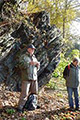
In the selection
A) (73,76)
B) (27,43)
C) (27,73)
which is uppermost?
(27,43)

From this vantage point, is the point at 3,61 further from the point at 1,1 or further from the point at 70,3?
the point at 70,3

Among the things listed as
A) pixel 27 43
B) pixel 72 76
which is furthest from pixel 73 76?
pixel 27 43

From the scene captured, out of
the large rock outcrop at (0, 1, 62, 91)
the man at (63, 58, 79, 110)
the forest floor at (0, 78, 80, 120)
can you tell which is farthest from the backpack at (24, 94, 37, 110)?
the man at (63, 58, 79, 110)

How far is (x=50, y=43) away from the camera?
7.25m

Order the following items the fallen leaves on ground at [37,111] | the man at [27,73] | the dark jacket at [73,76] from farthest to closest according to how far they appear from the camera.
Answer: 1. the dark jacket at [73,76]
2. the man at [27,73]
3. the fallen leaves on ground at [37,111]

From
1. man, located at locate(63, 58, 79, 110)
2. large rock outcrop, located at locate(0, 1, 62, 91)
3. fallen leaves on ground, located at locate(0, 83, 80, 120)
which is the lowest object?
fallen leaves on ground, located at locate(0, 83, 80, 120)

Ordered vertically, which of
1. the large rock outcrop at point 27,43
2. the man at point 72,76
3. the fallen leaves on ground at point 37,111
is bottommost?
the fallen leaves on ground at point 37,111

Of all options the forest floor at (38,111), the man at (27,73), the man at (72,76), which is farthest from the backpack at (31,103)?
the man at (72,76)

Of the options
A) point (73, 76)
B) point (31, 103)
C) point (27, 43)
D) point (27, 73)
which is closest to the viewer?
point (27, 73)

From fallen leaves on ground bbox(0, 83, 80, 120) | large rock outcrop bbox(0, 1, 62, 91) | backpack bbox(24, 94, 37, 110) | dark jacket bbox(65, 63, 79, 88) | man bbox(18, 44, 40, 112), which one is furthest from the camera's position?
large rock outcrop bbox(0, 1, 62, 91)

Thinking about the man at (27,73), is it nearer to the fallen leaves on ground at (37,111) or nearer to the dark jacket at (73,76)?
the fallen leaves on ground at (37,111)

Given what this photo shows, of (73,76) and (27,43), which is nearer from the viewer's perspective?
(73,76)

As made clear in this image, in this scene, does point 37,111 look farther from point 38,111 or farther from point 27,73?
point 27,73

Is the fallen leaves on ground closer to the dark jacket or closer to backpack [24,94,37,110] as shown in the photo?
backpack [24,94,37,110]
